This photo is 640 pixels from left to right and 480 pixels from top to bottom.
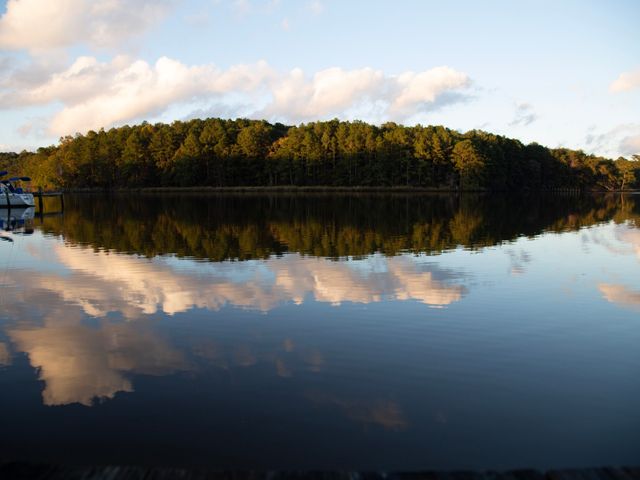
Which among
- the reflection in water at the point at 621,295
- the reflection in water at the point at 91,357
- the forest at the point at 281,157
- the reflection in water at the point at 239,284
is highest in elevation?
the forest at the point at 281,157

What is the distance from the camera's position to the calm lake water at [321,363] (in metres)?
7.20

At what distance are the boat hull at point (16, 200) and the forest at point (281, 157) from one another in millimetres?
56855

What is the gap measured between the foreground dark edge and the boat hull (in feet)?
205

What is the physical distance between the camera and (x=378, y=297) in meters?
15.6

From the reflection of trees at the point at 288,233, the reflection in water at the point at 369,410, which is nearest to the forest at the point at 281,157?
the reflection of trees at the point at 288,233

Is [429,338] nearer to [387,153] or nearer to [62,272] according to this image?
[62,272]

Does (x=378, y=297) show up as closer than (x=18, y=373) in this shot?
No

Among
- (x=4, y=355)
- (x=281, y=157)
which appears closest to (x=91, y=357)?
(x=4, y=355)

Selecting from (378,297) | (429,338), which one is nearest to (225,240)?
(378,297)

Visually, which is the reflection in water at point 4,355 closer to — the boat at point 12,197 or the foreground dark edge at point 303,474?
the foreground dark edge at point 303,474

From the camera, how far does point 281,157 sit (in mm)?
115250

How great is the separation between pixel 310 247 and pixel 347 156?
88465mm

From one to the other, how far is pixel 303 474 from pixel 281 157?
366 ft

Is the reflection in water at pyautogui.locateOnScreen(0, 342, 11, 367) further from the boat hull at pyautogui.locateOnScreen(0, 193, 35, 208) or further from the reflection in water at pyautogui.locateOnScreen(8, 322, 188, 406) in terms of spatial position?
the boat hull at pyautogui.locateOnScreen(0, 193, 35, 208)
